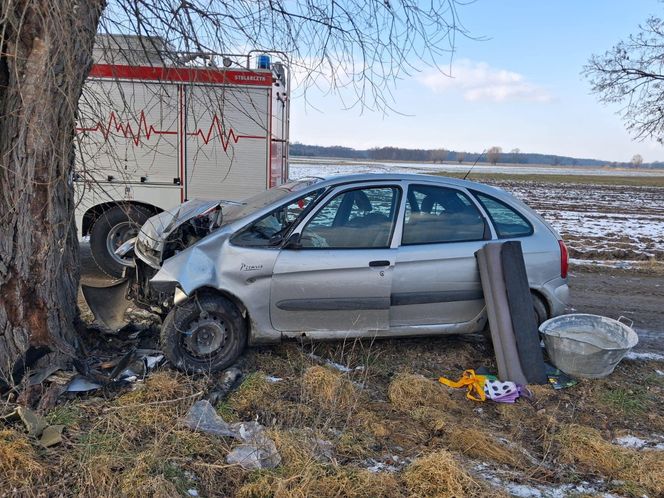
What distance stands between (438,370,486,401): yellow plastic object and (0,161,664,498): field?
96 mm

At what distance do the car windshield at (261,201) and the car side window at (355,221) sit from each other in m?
0.38

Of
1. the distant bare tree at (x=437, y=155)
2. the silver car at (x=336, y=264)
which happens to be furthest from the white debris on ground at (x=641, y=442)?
the distant bare tree at (x=437, y=155)

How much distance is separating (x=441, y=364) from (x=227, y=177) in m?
4.52

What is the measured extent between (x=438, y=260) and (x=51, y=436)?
3209 millimetres

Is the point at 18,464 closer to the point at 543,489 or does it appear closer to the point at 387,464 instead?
the point at 387,464

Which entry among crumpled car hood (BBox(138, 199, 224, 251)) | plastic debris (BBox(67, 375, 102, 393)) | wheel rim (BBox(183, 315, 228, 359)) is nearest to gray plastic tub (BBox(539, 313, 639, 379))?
wheel rim (BBox(183, 315, 228, 359))

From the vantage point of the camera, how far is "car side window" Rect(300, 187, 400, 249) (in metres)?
4.83

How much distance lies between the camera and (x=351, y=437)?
3682 mm

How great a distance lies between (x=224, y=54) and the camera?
4.68 metres

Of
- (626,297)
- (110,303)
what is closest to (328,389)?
(110,303)

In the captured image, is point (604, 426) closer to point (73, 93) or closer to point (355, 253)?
point (355, 253)

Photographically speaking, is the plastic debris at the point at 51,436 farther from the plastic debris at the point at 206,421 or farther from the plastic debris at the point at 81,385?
the plastic debris at the point at 206,421

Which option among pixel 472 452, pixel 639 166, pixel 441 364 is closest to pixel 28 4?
pixel 472 452

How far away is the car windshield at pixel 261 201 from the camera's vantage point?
5.07 meters
